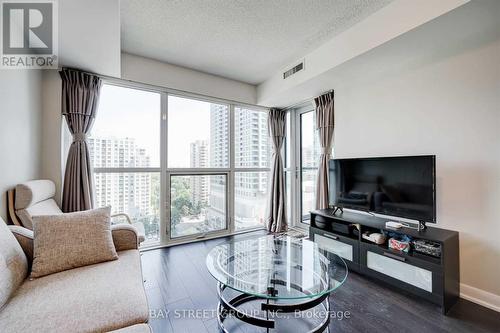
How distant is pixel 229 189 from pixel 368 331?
2533 millimetres

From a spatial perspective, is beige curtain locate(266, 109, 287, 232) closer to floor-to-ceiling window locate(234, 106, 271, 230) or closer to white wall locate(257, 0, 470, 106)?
floor-to-ceiling window locate(234, 106, 271, 230)

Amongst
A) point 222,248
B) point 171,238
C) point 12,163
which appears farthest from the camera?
point 171,238

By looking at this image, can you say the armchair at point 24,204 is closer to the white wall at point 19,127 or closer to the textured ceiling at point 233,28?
the white wall at point 19,127

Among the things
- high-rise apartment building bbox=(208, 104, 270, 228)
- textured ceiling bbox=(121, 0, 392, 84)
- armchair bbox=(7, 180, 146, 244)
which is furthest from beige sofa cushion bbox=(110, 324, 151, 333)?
high-rise apartment building bbox=(208, 104, 270, 228)

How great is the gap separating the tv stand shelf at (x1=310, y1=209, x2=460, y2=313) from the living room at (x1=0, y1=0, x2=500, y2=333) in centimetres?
2

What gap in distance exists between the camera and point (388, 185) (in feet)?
7.22

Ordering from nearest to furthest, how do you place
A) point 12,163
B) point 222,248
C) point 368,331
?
point 368,331 < point 12,163 < point 222,248

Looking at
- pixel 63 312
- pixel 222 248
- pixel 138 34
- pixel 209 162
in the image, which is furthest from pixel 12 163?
pixel 209 162

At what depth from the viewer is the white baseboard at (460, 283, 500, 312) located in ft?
5.64

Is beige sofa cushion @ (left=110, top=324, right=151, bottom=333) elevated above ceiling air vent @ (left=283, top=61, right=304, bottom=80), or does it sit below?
below

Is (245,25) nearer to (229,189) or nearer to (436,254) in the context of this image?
(229,189)

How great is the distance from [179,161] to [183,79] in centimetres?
118

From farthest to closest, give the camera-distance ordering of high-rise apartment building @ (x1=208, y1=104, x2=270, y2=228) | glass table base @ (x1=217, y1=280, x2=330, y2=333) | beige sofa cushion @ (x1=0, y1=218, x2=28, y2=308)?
high-rise apartment building @ (x1=208, y1=104, x2=270, y2=228) → glass table base @ (x1=217, y1=280, x2=330, y2=333) → beige sofa cushion @ (x1=0, y1=218, x2=28, y2=308)

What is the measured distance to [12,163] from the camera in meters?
1.74
